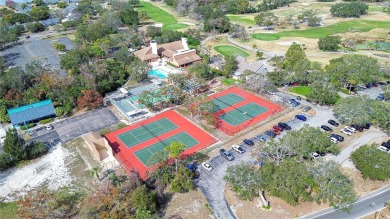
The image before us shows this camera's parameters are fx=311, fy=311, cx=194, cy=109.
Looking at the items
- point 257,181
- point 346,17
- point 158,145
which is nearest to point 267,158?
point 257,181

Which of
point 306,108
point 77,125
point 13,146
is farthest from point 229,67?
point 13,146

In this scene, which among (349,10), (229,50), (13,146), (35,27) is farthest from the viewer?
(349,10)

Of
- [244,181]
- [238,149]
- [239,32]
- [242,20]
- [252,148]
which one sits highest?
[244,181]

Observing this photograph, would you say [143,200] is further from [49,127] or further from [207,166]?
[49,127]

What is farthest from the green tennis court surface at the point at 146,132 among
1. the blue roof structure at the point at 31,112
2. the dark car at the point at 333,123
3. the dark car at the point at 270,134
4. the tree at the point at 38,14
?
the tree at the point at 38,14

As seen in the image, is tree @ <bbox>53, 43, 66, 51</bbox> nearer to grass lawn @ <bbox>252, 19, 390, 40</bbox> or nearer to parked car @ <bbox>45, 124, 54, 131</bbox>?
parked car @ <bbox>45, 124, 54, 131</bbox>

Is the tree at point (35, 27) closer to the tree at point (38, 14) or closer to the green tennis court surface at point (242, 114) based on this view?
the tree at point (38, 14)

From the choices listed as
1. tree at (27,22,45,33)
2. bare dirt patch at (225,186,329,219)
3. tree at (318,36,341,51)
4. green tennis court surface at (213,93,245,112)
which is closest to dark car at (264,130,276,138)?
green tennis court surface at (213,93,245,112)
